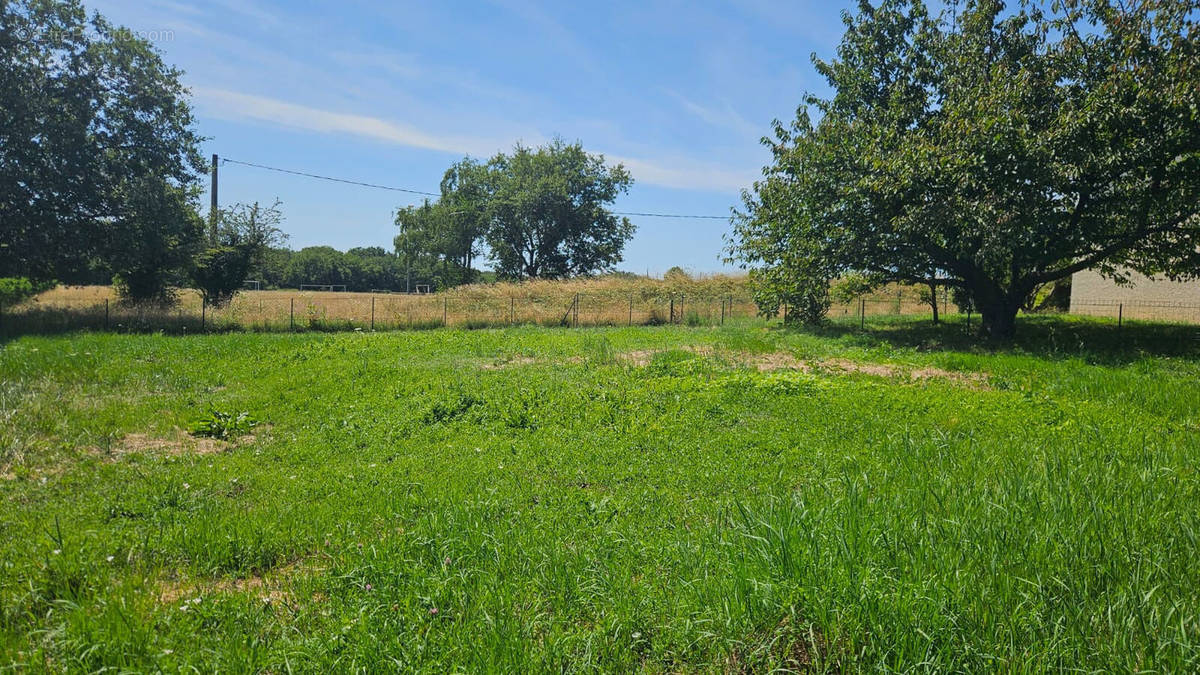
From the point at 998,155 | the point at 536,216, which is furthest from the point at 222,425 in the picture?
the point at 536,216

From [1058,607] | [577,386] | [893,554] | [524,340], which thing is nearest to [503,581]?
[893,554]

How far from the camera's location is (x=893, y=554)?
3.17m

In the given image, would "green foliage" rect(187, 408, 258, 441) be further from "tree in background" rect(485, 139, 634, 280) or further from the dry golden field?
"tree in background" rect(485, 139, 634, 280)

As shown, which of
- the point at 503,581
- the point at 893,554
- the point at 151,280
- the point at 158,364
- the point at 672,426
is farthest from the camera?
the point at 151,280

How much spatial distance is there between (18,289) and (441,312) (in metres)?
17.0

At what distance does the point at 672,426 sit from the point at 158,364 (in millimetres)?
10898

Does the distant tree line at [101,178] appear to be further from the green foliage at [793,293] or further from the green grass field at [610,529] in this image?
the green foliage at [793,293]

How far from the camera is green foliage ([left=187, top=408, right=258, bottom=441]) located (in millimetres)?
7746

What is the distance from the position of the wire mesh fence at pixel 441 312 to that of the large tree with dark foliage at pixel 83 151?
1984mm

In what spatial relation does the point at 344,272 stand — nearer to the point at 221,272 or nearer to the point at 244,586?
the point at 221,272

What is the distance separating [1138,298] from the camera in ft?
82.5

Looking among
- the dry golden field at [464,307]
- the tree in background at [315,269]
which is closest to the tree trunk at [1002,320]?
the dry golden field at [464,307]

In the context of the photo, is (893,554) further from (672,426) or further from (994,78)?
(994,78)

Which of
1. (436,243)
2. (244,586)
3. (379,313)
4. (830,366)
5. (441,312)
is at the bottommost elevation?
(244,586)
